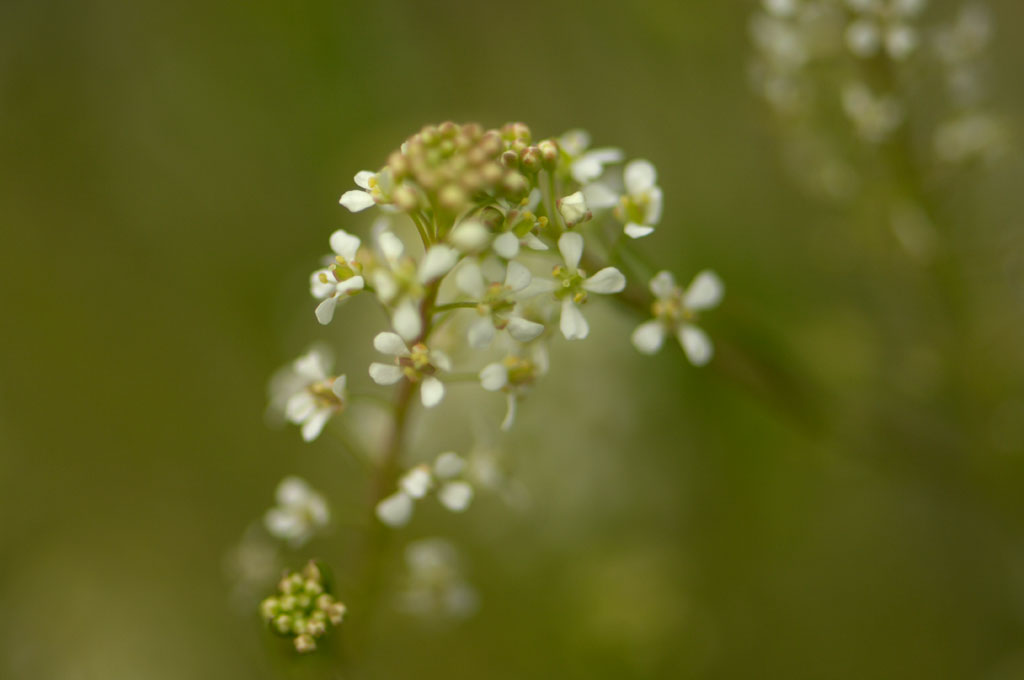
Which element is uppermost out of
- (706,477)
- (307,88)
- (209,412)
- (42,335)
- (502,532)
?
(307,88)

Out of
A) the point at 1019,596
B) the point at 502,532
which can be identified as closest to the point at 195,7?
the point at 502,532

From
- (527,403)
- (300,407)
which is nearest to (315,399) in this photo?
(300,407)

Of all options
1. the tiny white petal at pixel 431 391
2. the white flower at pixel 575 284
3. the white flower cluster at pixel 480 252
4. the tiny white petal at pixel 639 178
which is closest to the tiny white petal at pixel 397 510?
the white flower cluster at pixel 480 252

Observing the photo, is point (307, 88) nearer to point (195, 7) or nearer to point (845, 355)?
point (195, 7)

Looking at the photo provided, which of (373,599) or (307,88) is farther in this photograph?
(307,88)

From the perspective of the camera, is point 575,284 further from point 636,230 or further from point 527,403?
point 527,403

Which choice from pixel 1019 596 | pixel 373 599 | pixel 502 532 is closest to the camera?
pixel 373 599

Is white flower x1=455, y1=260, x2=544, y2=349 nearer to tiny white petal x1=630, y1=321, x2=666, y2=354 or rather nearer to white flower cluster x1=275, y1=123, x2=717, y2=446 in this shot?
white flower cluster x1=275, y1=123, x2=717, y2=446

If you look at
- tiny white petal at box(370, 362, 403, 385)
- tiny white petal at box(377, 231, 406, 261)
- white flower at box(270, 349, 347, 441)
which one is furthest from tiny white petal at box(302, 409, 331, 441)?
tiny white petal at box(377, 231, 406, 261)
